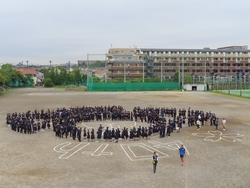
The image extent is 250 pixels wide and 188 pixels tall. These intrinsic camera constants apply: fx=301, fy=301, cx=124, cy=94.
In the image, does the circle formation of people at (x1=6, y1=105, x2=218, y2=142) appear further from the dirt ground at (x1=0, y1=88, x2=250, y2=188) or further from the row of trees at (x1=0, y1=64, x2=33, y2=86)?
the row of trees at (x1=0, y1=64, x2=33, y2=86)

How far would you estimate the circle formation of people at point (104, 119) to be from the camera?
70.1 feet

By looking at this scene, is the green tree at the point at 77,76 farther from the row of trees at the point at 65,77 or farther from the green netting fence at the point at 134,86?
the green netting fence at the point at 134,86

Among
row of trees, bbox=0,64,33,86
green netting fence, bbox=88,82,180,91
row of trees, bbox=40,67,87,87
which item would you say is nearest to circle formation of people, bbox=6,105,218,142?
green netting fence, bbox=88,82,180,91

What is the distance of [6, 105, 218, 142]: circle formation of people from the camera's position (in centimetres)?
2136

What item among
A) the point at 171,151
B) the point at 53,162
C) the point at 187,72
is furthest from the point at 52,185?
the point at 187,72

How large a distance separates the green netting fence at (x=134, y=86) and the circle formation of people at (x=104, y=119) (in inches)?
1814

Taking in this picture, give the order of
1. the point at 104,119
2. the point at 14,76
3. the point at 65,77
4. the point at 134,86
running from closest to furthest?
1. the point at 104,119
2. the point at 134,86
3. the point at 14,76
4. the point at 65,77

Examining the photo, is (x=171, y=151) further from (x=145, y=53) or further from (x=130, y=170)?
(x=145, y=53)

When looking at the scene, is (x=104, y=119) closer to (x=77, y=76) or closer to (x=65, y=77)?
(x=77, y=76)

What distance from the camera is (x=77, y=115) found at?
28.8 metres

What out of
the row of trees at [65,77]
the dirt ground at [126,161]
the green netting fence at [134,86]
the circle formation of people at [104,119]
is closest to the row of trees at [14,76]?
the row of trees at [65,77]

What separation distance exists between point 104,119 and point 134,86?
164ft

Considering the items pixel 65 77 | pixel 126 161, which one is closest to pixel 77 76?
pixel 65 77

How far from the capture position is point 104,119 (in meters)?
30.2
